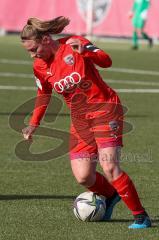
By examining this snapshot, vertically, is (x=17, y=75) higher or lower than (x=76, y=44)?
lower

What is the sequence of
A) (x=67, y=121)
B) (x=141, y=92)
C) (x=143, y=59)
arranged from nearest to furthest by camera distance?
(x=67, y=121)
(x=141, y=92)
(x=143, y=59)

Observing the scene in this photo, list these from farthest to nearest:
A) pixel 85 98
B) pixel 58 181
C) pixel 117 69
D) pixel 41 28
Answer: pixel 117 69
pixel 58 181
pixel 85 98
pixel 41 28

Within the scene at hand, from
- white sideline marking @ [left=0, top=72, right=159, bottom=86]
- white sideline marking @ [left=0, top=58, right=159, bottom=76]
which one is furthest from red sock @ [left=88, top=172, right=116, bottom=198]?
white sideline marking @ [left=0, top=58, right=159, bottom=76]

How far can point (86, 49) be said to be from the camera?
8.16m

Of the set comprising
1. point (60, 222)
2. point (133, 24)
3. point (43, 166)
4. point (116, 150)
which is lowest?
point (133, 24)

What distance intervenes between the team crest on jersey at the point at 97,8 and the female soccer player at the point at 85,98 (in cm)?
2677

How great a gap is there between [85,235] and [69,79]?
1424 mm

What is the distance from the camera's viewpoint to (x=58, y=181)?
1083 cm

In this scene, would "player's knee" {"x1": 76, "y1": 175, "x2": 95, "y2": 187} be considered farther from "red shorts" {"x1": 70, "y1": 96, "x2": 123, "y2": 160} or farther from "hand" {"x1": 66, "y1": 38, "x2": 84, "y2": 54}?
"hand" {"x1": 66, "y1": 38, "x2": 84, "y2": 54}

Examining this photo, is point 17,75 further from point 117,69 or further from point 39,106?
point 39,106

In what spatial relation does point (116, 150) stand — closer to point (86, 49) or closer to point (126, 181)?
point (126, 181)

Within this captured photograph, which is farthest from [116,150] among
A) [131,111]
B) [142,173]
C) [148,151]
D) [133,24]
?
[133,24]

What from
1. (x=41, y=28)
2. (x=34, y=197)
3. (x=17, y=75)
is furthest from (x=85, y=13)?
(x=41, y=28)

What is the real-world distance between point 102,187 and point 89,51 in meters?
1.47
